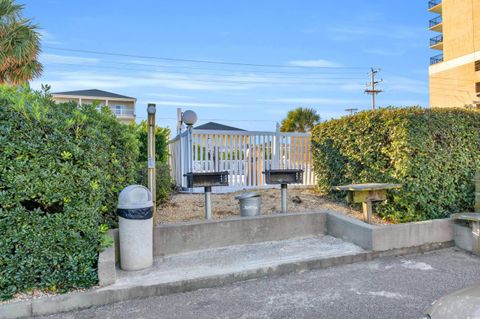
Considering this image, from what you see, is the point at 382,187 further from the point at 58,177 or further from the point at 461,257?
the point at 58,177

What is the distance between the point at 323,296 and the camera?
10.7 ft

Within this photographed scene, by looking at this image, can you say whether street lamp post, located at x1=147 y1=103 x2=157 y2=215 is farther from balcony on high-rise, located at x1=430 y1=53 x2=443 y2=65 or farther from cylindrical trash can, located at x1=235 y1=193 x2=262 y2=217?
balcony on high-rise, located at x1=430 y1=53 x2=443 y2=65

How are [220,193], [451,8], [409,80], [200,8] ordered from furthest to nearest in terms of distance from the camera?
[451,8] < [409,80] < [200,8] < [220,193]

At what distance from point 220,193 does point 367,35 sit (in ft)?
32.9

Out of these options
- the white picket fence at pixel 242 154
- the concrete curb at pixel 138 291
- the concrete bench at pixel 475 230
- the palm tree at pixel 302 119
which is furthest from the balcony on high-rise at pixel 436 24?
the concrete curb at pixel 138 291

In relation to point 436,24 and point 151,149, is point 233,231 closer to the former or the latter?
point 151,149

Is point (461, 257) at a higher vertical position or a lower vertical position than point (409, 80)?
lower

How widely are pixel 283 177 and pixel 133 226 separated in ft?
8.68

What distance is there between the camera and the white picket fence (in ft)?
25.3

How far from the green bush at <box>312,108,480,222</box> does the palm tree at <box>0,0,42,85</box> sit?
1095 centimetres

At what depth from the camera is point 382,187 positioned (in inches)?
194

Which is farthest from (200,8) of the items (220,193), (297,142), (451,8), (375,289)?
(451,8)

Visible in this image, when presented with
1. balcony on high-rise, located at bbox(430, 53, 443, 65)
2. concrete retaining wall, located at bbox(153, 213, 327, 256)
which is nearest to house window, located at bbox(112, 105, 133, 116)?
balcony on high-rise, located at bbox(430, 53, 443, 65)

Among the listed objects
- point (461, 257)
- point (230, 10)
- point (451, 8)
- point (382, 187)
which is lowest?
point (461, 257)
